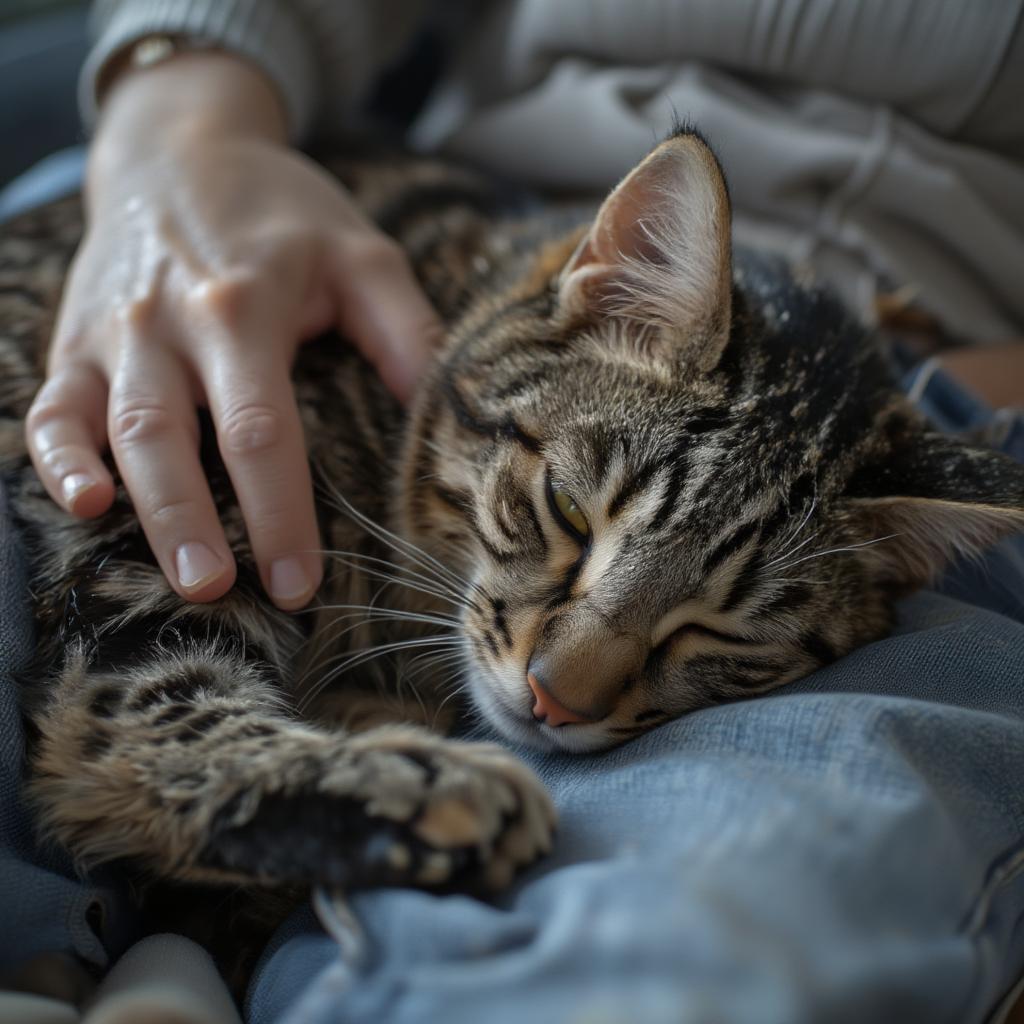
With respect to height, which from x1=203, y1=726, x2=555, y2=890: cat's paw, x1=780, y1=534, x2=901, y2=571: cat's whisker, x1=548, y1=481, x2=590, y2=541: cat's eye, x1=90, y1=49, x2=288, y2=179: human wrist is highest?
x1=90, y1=49, x2=288, y2=179: human wrist

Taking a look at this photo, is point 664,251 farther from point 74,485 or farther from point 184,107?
point 184,107

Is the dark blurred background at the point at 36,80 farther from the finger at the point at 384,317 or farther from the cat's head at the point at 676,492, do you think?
the cat's head at the point at 676,492

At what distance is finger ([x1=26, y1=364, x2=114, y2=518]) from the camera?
42.8 inches

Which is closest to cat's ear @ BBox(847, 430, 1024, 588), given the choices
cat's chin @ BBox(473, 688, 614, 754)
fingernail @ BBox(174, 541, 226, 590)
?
cat's chin @ BBox(473, 688, 614, 754)

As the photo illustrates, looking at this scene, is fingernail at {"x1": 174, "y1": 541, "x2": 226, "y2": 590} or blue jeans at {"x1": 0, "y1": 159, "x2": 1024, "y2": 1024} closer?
blue jeans at {"x1": 0, "y1": 159, "x2": 1024, "y2": 1024}

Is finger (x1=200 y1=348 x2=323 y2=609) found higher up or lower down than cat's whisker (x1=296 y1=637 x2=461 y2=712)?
higher up

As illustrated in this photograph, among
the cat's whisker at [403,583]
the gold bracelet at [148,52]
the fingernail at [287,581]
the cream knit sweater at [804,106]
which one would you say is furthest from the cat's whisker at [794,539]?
the gold bracelet at [148,52]

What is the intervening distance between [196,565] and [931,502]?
0.89 metres

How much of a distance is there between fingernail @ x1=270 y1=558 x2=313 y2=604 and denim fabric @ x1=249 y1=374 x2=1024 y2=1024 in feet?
1.27

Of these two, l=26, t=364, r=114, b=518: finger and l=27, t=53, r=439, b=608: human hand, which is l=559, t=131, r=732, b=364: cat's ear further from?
l=26, t=364, r=114, b=518: finger

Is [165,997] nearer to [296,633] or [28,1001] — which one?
[28,1001]

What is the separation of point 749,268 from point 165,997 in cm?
124

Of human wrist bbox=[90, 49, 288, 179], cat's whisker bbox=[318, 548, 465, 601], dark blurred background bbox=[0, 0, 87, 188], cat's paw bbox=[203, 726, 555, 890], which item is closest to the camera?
cat's paw bbox=[203, 726, 555, 890]

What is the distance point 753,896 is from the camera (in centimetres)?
67
